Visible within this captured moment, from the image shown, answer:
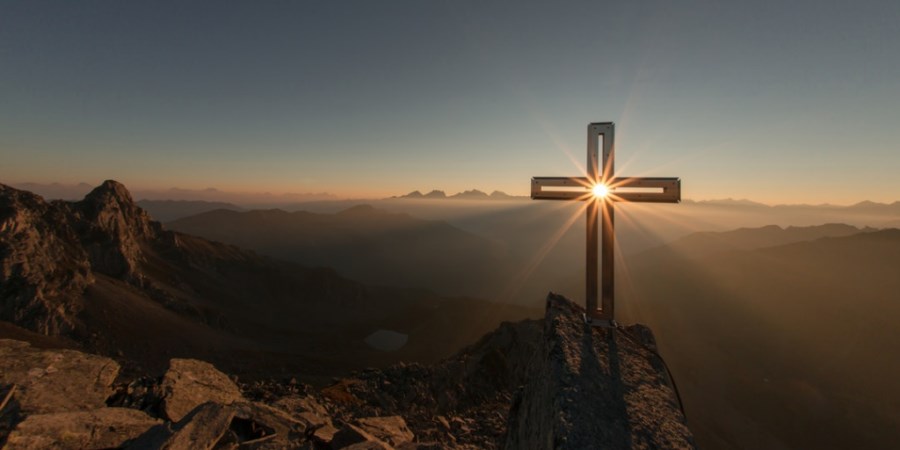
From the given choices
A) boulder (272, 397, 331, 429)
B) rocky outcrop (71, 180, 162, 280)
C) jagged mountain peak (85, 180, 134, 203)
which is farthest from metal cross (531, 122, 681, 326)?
jagged mountain peak (85, 180, 134, 203)

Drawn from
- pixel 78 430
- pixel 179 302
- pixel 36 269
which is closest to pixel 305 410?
pixel 78 430

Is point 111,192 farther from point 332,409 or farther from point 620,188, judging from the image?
point 620,188

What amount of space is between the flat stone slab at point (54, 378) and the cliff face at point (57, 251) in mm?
47920

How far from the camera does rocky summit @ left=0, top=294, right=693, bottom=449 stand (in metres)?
3.09

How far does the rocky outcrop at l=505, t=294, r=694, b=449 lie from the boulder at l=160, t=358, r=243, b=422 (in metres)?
6.48

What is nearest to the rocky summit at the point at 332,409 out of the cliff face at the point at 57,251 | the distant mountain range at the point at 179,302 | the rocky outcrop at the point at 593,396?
the rocky outcrop at the point at 593,396

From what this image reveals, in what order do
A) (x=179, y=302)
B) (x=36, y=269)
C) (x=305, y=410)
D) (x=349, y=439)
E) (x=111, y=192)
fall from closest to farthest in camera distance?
(x=349, y=439) → (x=305, y=410) → (x=36, y=269) → (x=179, y=302) → (x=111, y=192)

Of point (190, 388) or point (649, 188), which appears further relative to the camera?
point (190, 388)

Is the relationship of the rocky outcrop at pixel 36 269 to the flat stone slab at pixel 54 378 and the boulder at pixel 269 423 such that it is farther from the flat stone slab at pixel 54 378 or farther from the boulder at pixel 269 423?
the boulder at pixel 269 423

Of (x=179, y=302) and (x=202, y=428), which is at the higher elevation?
(x=202, y=428)

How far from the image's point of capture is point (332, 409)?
35.0 feet

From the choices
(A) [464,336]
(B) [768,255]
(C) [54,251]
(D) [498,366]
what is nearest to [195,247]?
(C) [54,251]

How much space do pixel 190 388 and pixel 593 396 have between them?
28.3ft

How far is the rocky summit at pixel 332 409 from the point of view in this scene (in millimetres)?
3092
